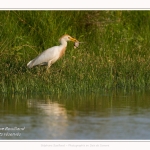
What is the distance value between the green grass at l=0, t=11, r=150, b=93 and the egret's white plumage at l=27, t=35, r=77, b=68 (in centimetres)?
14

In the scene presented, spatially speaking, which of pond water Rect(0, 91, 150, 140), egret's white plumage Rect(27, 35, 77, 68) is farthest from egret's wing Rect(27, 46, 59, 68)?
pond water Rect(0, 91, 150, 140)

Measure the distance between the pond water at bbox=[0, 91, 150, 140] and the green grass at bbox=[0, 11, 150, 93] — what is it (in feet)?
1.29

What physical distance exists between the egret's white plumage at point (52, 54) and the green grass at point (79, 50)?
144 millimetres

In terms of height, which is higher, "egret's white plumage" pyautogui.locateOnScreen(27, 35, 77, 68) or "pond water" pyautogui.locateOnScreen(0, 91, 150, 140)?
"egret's white plumage" pyautogui.locateOnScreen(27, 35, 77, 68)

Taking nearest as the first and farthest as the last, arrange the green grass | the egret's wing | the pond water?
the pond water, the green grass, the egret's wing

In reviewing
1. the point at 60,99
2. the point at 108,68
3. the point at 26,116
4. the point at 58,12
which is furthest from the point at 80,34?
the point at 26,116

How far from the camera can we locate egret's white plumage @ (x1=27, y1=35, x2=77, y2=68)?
13055mm

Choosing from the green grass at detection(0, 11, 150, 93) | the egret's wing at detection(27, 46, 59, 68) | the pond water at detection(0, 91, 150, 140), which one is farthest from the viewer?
the egret's wing at detection(27, 46, 59, 68)

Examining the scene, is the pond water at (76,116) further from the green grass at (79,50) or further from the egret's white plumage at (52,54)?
the egret's white plumage at (52,54)

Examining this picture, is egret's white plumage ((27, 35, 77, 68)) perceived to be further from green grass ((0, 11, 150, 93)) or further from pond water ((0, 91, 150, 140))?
pond water ((0, 91, 150, 140))

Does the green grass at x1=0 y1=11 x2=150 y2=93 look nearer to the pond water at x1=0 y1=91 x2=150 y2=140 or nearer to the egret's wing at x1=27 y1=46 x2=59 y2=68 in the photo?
the egret's wing at x1=27 y1=46 x2=59 y2=68

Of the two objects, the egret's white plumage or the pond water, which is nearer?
the pond water

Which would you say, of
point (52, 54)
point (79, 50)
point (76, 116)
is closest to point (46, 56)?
point (52, 54)

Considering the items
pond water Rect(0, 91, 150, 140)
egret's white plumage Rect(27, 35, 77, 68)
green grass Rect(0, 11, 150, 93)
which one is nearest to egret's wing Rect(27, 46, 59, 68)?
egret's white plumage Rect(27, 35, 77, 68)
